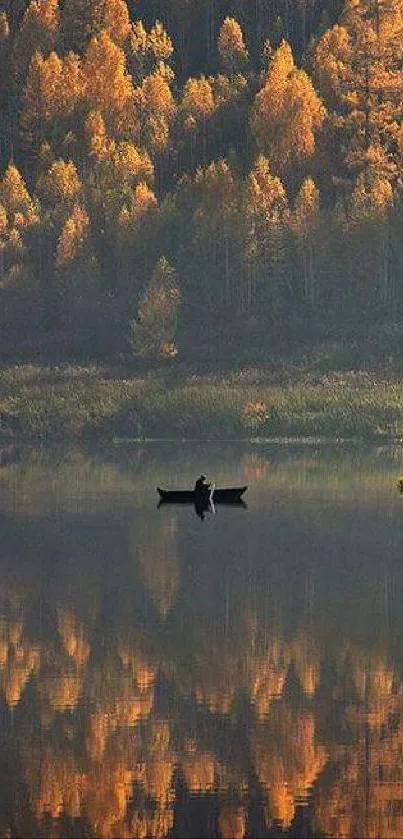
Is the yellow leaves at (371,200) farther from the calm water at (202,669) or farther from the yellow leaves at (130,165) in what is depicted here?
the calm water at (202,669)

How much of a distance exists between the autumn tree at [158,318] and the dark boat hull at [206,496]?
169ft

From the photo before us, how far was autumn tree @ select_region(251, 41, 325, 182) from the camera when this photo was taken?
123688 millimetres

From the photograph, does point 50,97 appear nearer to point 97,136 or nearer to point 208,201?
point 97,136

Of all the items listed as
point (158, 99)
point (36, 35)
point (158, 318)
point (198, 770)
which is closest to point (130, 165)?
point (158, 99)

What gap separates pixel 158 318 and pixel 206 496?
53168 mm

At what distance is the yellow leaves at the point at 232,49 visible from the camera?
5453 inches

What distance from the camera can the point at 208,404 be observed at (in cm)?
9775

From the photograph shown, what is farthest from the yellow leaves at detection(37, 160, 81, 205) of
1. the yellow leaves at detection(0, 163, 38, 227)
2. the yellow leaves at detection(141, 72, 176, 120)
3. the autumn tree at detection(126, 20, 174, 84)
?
the autumn tree at detection(126, 20, 174, 84)

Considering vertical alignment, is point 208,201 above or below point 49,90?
below

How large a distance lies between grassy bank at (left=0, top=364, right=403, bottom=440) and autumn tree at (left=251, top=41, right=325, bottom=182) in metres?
21.4

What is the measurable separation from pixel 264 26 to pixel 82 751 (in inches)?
4957

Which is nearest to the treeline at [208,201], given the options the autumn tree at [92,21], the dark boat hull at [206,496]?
the autumn tree at [92,21]

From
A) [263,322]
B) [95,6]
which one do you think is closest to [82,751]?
[263,322]

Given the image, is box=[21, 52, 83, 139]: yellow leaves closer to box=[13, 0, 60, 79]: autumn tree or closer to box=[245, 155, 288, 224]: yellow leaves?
box=[13, 0, 60, 79]: autumn tree
